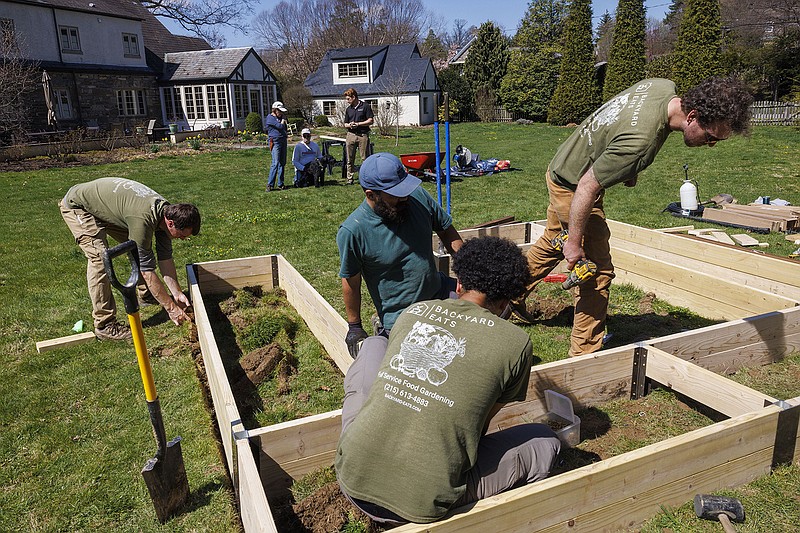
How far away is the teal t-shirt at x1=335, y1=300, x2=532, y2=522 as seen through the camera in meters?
2.02

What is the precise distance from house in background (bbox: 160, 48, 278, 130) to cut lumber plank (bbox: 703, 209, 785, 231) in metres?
26.3

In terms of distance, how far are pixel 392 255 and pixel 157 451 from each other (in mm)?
1586

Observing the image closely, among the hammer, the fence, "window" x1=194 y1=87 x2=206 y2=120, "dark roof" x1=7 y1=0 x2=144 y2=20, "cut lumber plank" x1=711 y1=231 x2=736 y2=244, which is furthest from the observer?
"window" x1=194 y1=87 x2=206 y2=120

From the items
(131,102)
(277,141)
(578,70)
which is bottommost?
(277,141)

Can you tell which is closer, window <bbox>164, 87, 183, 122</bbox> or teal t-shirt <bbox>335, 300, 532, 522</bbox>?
teal t-shirt <bbox>335, 300, 532, 522</bbox>

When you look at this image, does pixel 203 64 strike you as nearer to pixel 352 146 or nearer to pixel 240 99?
pixel 240 99

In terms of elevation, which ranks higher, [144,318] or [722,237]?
[722,237]

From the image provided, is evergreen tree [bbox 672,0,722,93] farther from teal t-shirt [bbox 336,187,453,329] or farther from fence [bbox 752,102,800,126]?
teal t-shirt [bbox 336,187,453,329]

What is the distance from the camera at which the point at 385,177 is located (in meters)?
3.09

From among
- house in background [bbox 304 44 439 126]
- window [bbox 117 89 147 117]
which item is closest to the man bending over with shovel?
window [bbox 117 89 147 117]

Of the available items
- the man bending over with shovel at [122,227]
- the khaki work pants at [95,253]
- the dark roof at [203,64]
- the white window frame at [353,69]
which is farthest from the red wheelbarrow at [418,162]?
the white window frame at [353,69]

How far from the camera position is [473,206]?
961 cm

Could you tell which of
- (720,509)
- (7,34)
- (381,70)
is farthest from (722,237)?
(381,70)

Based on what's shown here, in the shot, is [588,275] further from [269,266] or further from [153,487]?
[269,266]
